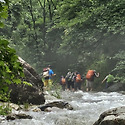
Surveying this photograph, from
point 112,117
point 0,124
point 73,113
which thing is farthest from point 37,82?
point 112,117

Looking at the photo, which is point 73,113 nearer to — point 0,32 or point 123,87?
point 123,87

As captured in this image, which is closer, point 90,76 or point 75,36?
point 90,76

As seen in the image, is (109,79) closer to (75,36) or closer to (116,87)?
(116,87)

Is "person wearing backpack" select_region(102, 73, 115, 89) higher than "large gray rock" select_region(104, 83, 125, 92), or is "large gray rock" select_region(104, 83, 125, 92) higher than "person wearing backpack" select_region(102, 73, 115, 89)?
"person wearing backpack" select_region(102, 73, 115, 89)

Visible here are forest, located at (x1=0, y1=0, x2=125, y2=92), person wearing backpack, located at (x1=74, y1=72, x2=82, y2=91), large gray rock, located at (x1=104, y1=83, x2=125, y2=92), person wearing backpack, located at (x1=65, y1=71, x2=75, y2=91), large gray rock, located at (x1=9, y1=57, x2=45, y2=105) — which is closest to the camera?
large gray rock, located at (x1=9, y1=57, x2=45, y2=105)

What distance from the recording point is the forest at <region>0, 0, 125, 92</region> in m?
15.9

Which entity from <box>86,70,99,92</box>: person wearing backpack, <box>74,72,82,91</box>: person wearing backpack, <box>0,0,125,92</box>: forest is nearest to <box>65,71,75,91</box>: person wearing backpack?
<box>74,72,82,91</box>: person wearing backpack

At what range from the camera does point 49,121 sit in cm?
585

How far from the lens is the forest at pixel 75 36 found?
15875 millimetres

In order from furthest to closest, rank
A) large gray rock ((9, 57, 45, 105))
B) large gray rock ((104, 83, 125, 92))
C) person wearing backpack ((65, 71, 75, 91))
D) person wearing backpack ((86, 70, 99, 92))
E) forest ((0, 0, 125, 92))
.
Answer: person wearing backpack ((65, 71, 75, 91)) < large gray rock ((104, 83, 125, 92)) < person wearing backpack ((86, 70, 99, 92)) < forest ((0, 0, 125, 92)) < large gray rock ((9, 57, 45, 105))

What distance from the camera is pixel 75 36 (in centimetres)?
1928

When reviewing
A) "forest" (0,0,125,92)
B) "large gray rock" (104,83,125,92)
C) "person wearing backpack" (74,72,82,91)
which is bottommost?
"large gray rock" (104,83,125,92)

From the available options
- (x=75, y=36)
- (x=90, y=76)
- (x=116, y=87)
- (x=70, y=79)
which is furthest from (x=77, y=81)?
(x=75, y=36)

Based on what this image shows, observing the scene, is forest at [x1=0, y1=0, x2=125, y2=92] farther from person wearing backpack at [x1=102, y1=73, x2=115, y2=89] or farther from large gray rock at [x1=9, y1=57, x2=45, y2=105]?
large gray rock at [x1=9, y1=57, x2=45, y2=105]
